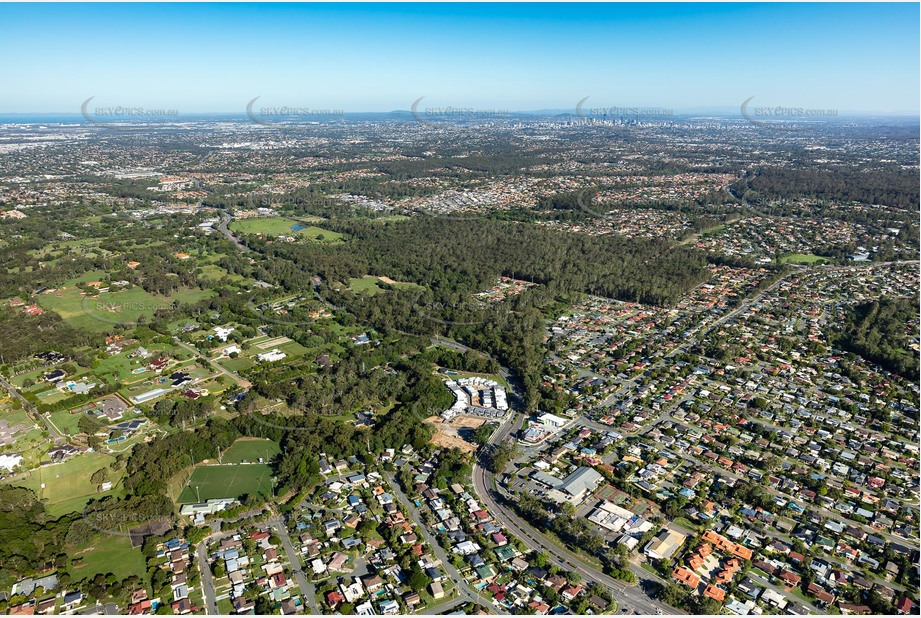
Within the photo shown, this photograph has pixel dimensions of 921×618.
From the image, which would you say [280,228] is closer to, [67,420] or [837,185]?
[67,420]

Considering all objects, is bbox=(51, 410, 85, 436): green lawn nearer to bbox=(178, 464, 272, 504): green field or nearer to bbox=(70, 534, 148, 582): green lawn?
bbox=(178, 464, 272, 504): green field

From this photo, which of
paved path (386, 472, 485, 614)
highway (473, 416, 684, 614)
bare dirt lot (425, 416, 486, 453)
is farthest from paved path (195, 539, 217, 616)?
bare dirt lot (425, 416, 486, 453)

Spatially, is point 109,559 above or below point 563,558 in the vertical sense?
above

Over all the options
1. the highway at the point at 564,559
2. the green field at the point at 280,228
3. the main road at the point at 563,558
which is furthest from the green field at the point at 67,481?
the green field at the point at 280,228

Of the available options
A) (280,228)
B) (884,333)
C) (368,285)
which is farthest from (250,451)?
(280,228)

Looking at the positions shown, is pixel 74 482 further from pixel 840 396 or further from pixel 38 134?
pixel 38 134

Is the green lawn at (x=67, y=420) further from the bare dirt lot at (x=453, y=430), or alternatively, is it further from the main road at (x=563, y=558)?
the main road at (x=563, y=558)
